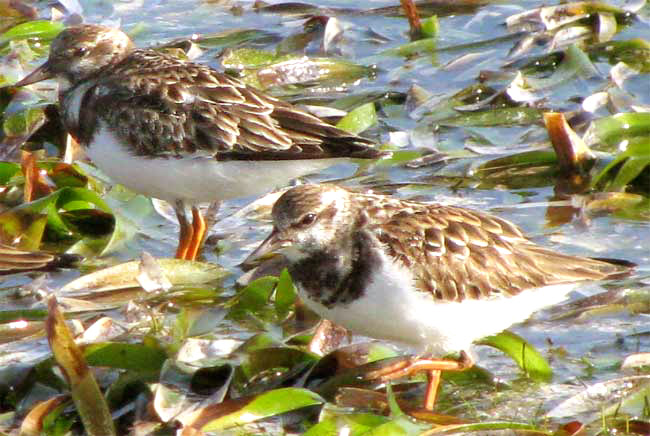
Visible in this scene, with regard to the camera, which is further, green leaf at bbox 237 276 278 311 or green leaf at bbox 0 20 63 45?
green leaf at bbox 0 20 63 45

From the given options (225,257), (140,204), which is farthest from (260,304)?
(140,204)

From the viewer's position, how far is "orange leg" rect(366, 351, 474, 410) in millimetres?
4133

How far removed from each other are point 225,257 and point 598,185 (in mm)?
1642

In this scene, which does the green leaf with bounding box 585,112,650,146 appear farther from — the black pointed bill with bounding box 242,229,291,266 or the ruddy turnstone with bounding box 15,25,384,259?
the black pointed bill with bounding box 242,229,291,266

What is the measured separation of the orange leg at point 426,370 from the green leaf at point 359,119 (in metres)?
2.26

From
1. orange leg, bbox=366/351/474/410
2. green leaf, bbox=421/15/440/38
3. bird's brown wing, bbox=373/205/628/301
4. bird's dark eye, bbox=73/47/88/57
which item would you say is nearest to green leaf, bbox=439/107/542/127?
green leaf, bbox=421/15/440/38

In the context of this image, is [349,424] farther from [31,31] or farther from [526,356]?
[31,31]

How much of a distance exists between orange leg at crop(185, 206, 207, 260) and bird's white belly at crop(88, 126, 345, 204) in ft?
Answer: 0.62

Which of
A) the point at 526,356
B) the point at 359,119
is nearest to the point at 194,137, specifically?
the point at 359,119

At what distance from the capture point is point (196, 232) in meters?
5.54

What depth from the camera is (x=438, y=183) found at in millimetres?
5977

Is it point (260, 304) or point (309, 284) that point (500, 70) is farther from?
point (309, 284)

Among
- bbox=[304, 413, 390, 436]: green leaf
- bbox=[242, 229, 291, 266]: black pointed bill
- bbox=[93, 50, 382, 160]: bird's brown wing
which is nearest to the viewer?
bbox=[304, 413, 390, 436]: green leaf

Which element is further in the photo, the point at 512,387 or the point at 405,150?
the point at 405,150
